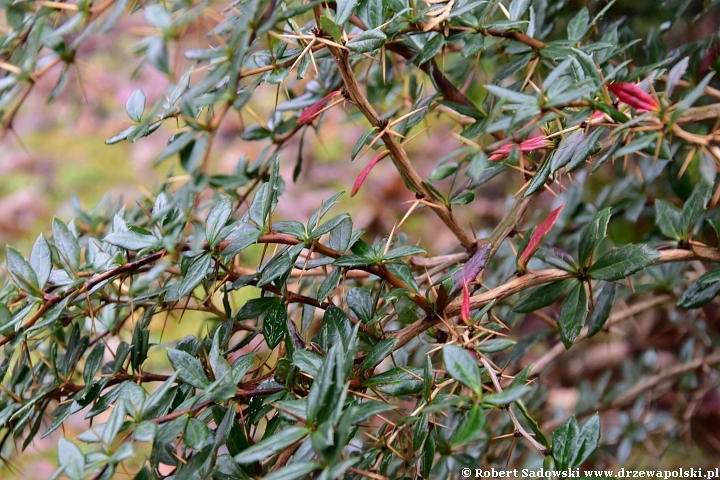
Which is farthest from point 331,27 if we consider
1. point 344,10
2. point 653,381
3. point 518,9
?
point 653,381

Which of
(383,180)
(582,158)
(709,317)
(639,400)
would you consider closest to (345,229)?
(582,158)

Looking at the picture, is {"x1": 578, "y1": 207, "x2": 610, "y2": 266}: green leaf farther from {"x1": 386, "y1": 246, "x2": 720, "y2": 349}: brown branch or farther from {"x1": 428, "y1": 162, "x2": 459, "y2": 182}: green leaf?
{"x1": 428, "y1": 162, "x2": 459, "y2": 182}: green leaf

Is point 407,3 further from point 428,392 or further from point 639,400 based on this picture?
point 639,400

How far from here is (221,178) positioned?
0.47m

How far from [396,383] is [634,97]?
315mm

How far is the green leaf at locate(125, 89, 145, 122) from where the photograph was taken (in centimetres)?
61

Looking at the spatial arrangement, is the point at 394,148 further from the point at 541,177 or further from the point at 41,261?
the point at 41,261

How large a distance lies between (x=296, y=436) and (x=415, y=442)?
13 centimetres

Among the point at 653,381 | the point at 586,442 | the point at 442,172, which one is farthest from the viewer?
the point at 653,381

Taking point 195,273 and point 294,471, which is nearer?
point 294,471

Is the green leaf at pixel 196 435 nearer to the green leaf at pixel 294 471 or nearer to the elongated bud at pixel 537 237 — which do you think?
the green leaf at pixel 294 471

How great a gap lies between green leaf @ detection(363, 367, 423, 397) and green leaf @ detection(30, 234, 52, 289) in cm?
32

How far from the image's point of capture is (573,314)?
0.60 metres

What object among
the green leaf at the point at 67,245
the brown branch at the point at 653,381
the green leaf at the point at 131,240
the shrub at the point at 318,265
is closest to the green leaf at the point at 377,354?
the shrub at the point at 318,265
